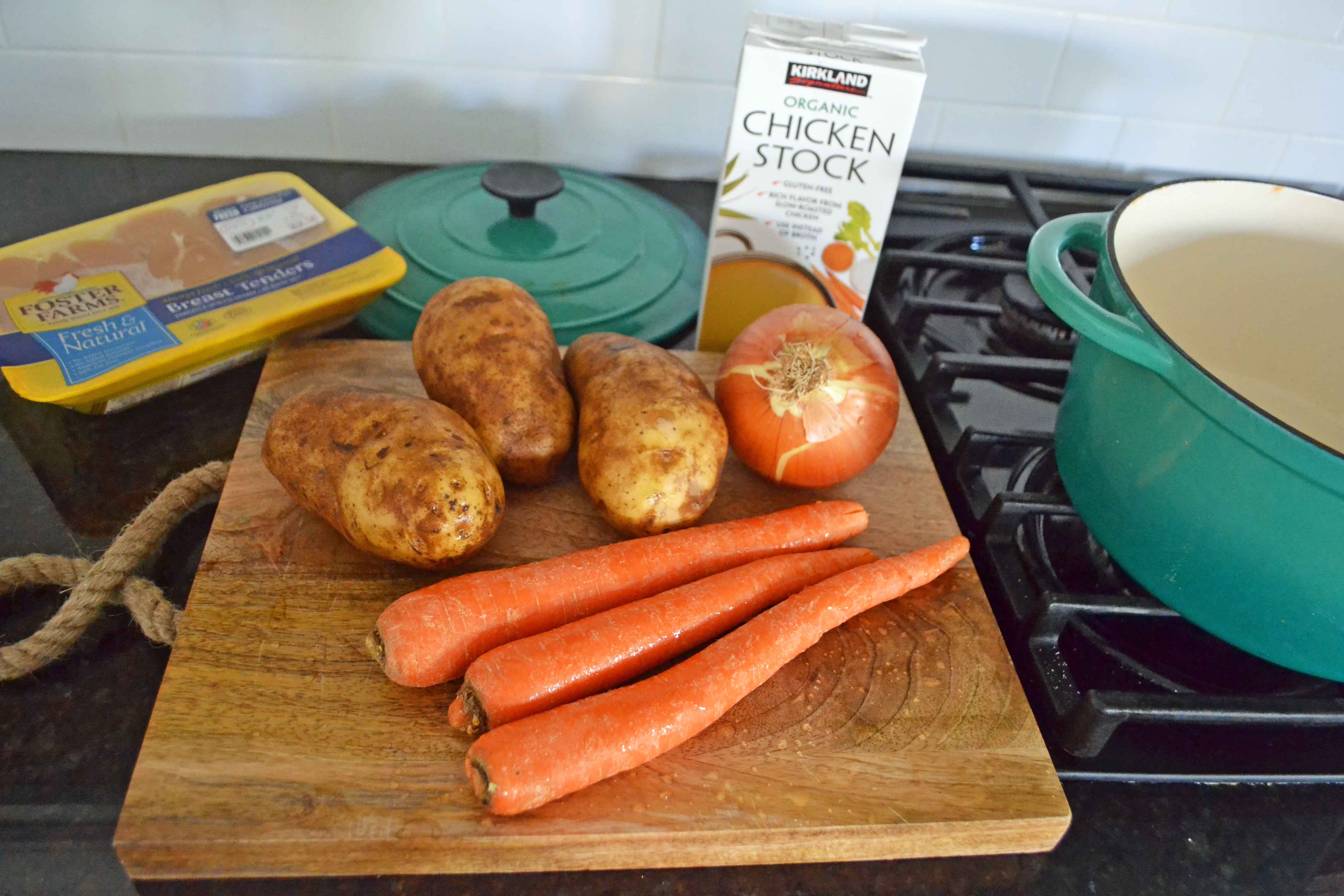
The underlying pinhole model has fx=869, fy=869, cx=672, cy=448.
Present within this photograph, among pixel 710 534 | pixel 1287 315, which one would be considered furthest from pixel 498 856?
pixel 1287 315

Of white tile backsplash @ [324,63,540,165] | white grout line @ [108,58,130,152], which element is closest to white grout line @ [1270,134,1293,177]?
white tile backsplash @ [324,63,540,165]

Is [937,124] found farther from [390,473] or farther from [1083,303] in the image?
[390,473]

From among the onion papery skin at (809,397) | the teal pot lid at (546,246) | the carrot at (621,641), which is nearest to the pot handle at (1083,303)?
the onion papery skin at (809,397)

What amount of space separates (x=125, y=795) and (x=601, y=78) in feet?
3.50

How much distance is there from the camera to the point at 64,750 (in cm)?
67

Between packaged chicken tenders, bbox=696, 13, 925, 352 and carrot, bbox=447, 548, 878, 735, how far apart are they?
1.18 ft

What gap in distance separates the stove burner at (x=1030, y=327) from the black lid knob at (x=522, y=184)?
0.61 m

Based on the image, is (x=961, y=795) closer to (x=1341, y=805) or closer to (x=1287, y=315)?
(x=1341, y=805)

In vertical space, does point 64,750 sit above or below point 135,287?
below

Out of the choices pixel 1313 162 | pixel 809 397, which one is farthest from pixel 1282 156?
pixel 809 397

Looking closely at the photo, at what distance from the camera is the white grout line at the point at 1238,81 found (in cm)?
128

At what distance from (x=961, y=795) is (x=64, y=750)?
0.69m

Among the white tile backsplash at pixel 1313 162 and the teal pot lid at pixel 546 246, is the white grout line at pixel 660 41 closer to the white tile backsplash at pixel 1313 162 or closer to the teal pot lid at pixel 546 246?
the teal pot lid at pixel 546 246
